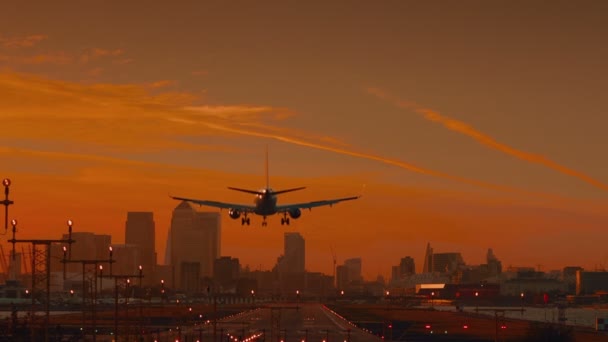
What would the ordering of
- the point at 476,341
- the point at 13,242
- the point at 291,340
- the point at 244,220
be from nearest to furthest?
the point at 13,242, the point at 244,220, the point at 291,340, the point at 476,341

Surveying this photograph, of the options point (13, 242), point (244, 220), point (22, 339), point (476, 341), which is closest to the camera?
point (13, 242)

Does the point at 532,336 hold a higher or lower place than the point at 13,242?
lower

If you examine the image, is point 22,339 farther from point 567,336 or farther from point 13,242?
point 567,336

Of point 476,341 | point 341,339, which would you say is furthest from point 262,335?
point 476,341

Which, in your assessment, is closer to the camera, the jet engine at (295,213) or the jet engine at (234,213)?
the jet engine at (295,213)

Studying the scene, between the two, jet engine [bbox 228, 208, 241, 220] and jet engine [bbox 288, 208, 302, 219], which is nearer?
jet engine [bbox 288, 208, 302, 219]

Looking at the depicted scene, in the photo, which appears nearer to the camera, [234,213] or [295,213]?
[295,213]

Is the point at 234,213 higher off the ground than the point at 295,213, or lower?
higher

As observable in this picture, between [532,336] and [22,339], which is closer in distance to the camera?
[22,339]
